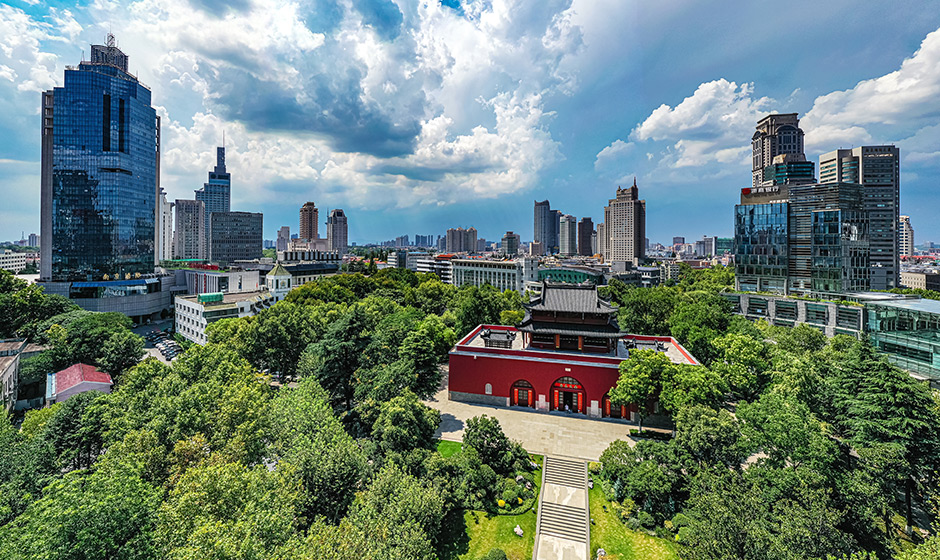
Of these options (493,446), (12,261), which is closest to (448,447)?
(493,446)

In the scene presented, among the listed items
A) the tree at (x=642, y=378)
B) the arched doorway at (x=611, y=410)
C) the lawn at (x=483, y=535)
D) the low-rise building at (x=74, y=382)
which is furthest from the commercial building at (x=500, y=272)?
the lawn at (x=483, y=535)

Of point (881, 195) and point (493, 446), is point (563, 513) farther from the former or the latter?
point (881, 195)

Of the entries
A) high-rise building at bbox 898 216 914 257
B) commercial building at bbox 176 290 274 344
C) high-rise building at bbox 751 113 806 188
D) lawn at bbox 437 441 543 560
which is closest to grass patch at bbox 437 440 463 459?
lawn at bbox 437 441 543 560

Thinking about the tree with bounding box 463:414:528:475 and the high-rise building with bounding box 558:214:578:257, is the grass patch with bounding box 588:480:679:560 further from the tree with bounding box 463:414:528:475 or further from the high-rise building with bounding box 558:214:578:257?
the high-rise building with bounding box 558:214:578:257

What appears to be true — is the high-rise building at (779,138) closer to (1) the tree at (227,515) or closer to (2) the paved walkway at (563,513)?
(2) the paved walkway at (563,513)

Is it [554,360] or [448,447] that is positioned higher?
[554,360]

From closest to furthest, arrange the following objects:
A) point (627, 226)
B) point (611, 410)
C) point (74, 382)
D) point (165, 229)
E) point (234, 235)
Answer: point (74, 382) < point (611, 410) < point (234, 235) < point (165, 229) < point (627, 226)

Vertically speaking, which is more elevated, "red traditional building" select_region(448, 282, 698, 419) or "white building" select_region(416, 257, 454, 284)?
"white building" select_region(416, 257, 454, 284)
